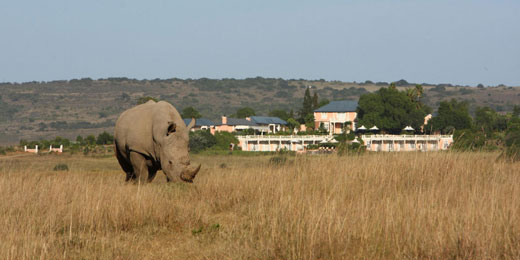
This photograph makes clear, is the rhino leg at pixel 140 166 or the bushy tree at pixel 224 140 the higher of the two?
the rhino leg at pixel 140 166

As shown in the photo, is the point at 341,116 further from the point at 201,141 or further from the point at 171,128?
the point at 171,128

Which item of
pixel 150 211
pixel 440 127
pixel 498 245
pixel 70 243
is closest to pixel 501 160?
pixel 498 245

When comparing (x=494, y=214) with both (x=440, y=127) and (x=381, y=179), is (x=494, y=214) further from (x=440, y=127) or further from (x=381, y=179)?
(x=440, y=127)

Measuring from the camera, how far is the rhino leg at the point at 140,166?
14297mm

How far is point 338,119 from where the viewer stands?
110 metres

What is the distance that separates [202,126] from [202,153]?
124 ft

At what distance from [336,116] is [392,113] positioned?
18628 mm

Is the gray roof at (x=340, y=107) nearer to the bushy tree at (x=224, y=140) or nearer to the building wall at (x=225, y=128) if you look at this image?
the building wall at (x=225, y=128)

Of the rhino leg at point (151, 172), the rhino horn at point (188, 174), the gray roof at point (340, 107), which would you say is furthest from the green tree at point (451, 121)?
the rhino horn at point (188, 174)

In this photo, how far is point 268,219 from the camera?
874cm

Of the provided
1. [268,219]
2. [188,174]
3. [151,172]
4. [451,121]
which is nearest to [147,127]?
[151,172]

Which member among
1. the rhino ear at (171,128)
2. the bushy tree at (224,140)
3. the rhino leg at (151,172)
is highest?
the rhino ear at (171,128)

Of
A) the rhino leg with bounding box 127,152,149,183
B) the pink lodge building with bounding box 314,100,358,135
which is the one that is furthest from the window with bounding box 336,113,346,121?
the rhino leg with bounding box 127,152,149,183

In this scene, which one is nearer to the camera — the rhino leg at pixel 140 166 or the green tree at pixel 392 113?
the rhino leg at pixel 140 166
